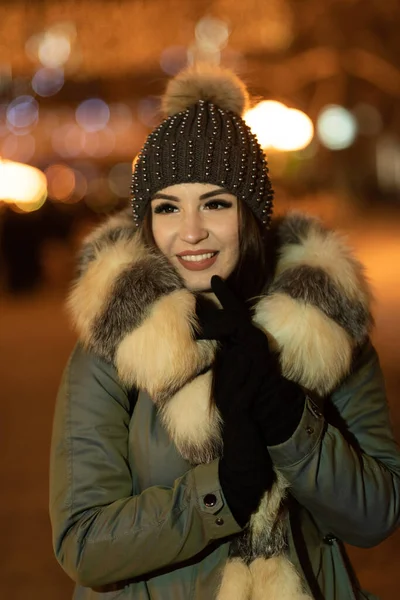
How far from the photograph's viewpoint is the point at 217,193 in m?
2.30

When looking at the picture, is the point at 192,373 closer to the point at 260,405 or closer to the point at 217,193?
the point at 260,405

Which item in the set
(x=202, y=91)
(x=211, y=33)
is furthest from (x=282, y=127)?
(x=202, y=91)

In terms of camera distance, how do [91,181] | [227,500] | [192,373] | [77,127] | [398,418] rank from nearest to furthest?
1. [227,500]
2. [192,373]
3. [398,418]
4. [77,127]
5. [91,181]

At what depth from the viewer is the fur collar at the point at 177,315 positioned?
6.35 ft

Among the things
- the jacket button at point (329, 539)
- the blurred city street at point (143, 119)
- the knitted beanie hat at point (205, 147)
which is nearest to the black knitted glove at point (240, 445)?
the jacket button at point (329, 539)

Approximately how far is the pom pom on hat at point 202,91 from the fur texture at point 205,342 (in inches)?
17.5

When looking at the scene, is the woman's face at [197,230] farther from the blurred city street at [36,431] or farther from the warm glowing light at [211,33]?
the warm glowing light at [211,33]

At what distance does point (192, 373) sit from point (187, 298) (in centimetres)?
19

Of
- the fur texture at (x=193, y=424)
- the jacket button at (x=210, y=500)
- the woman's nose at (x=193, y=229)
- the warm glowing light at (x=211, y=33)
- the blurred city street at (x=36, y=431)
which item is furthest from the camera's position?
the warm glowing light at (x=211, y=33)

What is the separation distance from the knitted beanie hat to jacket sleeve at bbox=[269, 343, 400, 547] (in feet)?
2.41

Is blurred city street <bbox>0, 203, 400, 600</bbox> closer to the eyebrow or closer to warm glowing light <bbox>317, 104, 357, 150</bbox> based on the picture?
the eyebrow

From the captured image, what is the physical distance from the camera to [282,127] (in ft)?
34.5

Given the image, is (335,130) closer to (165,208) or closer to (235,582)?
(165,208)

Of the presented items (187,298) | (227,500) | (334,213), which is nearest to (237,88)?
(187,298)
